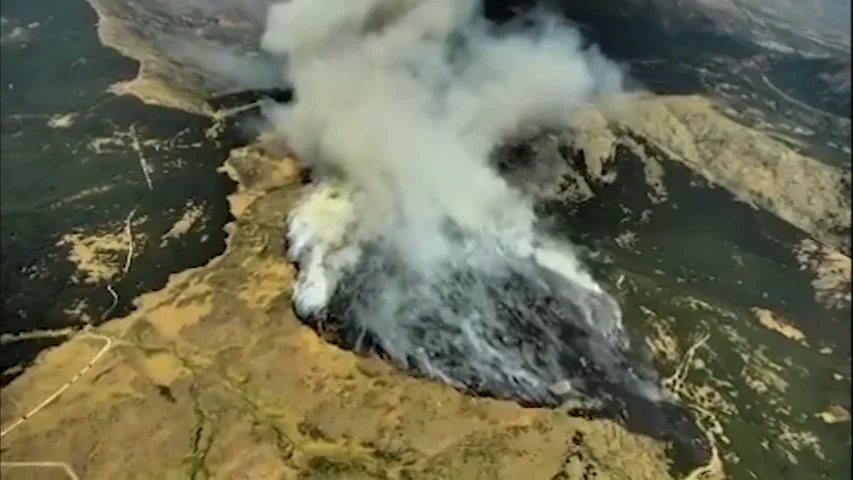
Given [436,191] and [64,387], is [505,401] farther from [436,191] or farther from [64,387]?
[64,387]

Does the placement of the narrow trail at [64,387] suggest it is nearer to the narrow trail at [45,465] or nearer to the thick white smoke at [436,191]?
the narrow trail at [45,465]

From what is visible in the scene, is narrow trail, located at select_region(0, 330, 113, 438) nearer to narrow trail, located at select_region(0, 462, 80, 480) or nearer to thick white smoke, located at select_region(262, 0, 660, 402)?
narrow trail, located at select_region(0, 462, 80, 480)

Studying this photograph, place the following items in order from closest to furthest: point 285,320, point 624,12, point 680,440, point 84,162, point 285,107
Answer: point 680,440 < point 285,320 < point 84,162 < point 285,107 < point 624,12

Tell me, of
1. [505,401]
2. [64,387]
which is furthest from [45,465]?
[505,401]

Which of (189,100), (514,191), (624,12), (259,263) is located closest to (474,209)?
(514,191)

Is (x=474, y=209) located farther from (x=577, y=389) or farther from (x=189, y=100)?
(x=189, y=100)

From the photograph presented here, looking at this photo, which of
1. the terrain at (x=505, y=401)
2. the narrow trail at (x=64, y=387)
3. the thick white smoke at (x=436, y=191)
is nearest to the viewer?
the terrain at (x=505, y=401)

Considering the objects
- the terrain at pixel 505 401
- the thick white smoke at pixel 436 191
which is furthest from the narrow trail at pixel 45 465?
the thick white smoke at pixel 436 191

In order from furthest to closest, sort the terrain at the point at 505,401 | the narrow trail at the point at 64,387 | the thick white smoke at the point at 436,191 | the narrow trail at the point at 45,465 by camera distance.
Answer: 1. the thick white smoke at the point at 436,191
2. the narrow trail at the point at 64,387
3. the terrain at the point at 505,401
4. the narrow trail at the point at 45,465
